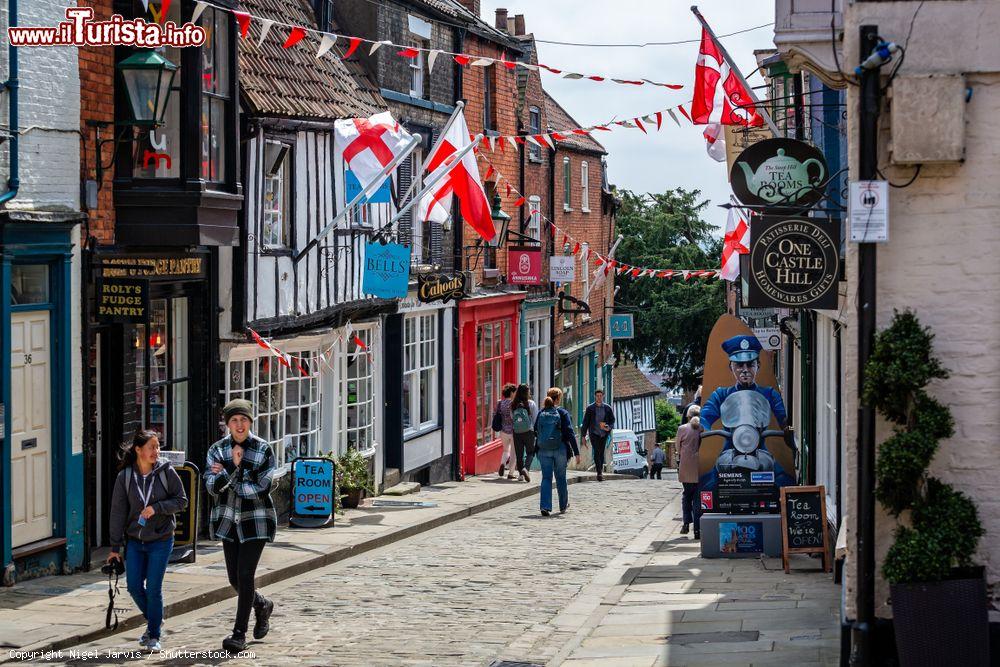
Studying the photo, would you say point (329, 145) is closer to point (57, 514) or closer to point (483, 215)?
point (483, 215)

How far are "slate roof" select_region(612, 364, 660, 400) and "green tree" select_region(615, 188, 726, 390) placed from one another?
10794 mm

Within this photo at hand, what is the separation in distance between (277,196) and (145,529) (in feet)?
27.8

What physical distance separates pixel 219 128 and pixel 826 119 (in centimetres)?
647

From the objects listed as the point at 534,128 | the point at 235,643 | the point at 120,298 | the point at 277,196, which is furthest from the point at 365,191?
the point at 534,128

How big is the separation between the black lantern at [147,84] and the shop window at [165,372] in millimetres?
2394

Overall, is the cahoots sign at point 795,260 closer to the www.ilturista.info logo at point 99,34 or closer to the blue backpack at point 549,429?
the www.ilturista.info logo at point 99,34

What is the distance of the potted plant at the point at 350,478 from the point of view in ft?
62.4

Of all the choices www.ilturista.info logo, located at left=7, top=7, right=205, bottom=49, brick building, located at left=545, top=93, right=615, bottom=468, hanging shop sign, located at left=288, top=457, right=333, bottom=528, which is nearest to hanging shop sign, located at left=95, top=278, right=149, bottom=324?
www.ilturista.info logo, located at left=7, top=7, right=205, bottom=49

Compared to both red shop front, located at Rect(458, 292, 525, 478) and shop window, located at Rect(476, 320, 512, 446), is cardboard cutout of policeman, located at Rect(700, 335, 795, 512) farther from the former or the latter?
shop window, located at Rect(476, 320, 512, 446)

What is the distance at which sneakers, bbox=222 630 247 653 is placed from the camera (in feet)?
31.8

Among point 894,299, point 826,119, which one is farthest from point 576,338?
point 894,299

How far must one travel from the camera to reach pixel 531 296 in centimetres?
3156

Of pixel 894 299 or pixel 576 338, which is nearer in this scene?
pixel 894 299

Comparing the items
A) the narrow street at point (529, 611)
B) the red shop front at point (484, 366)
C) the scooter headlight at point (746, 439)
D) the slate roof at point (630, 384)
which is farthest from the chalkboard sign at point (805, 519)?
the slate roof at point (630, 384)
